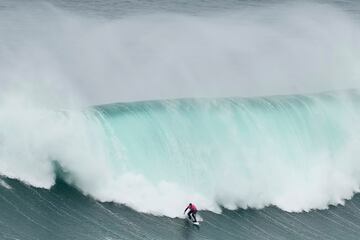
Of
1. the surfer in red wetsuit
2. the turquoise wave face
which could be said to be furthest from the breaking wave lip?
the surfer in red wetsuit

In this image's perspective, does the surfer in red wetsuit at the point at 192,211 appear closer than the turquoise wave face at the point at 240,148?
Yes

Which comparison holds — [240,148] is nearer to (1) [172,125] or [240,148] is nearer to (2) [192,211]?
(1) [172,125]

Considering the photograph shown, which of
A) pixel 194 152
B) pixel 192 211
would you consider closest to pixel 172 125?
pixel 194 152

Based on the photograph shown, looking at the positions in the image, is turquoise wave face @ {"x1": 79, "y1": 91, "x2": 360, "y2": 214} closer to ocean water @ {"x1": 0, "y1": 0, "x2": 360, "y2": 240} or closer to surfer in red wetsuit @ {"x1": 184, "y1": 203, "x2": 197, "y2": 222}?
ocean water @ {"x1": 0, "y1": 0, "x2": 360, "y2": 240}

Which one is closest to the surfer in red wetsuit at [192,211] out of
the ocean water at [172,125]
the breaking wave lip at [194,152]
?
the ocean water at [172,125]

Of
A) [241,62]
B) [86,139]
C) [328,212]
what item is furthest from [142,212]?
[241,62]

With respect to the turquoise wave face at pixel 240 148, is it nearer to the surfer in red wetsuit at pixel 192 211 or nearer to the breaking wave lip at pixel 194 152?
the breaking wave lip at pixel 194 152
